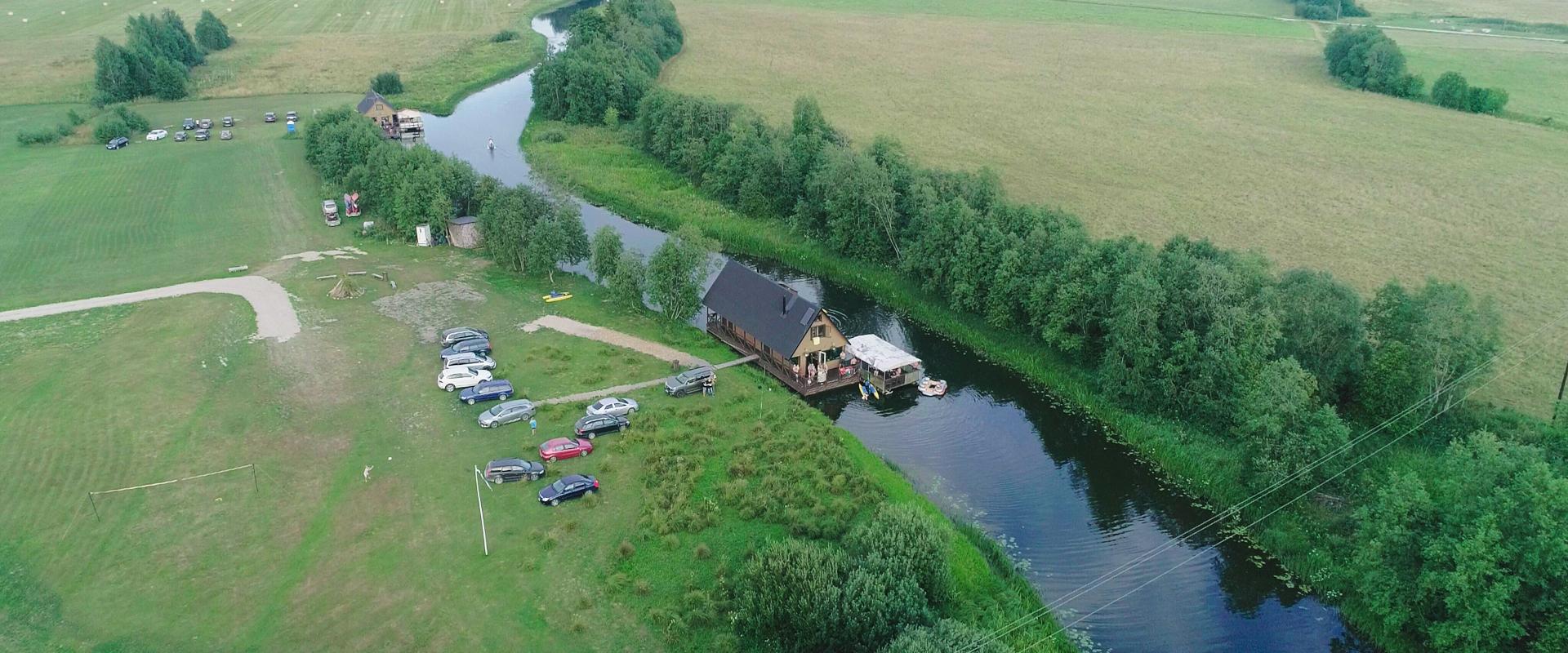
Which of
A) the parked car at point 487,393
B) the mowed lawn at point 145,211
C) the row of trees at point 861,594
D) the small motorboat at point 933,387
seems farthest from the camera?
the mowed lawn at point 145,211

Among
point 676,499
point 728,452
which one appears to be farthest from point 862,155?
point 676,499

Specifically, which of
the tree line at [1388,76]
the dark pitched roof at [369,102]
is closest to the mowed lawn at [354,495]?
the dark pitched roof at [369,102]

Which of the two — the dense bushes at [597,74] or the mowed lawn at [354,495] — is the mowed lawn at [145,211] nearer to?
the mowed lawn at [354,495]

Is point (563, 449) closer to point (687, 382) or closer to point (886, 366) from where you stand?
point (687, 382)

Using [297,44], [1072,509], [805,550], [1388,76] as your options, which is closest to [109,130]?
[297,44]

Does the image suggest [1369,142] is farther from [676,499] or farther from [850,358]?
[676,499]
